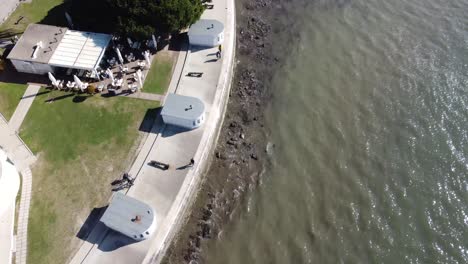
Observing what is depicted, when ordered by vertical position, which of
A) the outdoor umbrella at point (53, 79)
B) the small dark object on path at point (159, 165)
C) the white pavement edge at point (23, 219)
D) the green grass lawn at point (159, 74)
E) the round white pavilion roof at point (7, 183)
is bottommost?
the white pavement edge at point (23, 219)

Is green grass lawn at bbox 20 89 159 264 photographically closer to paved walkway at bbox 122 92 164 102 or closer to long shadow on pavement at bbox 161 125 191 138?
paved walkway at bbox 122 92 164 102

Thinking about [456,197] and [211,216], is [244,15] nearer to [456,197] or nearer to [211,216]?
[211,216]

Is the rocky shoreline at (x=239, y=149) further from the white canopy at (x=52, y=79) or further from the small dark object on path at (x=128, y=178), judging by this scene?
the white canopy at (x=52, y=79)

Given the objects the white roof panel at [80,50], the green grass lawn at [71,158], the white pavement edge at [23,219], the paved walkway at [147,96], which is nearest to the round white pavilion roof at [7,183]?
the white pavement edge at [23,219]

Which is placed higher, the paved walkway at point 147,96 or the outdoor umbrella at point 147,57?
the outdoor umbrella at point 147,57

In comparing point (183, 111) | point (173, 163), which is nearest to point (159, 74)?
point (183, 111)

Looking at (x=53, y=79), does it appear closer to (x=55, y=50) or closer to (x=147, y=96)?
(x=55, y=50)
